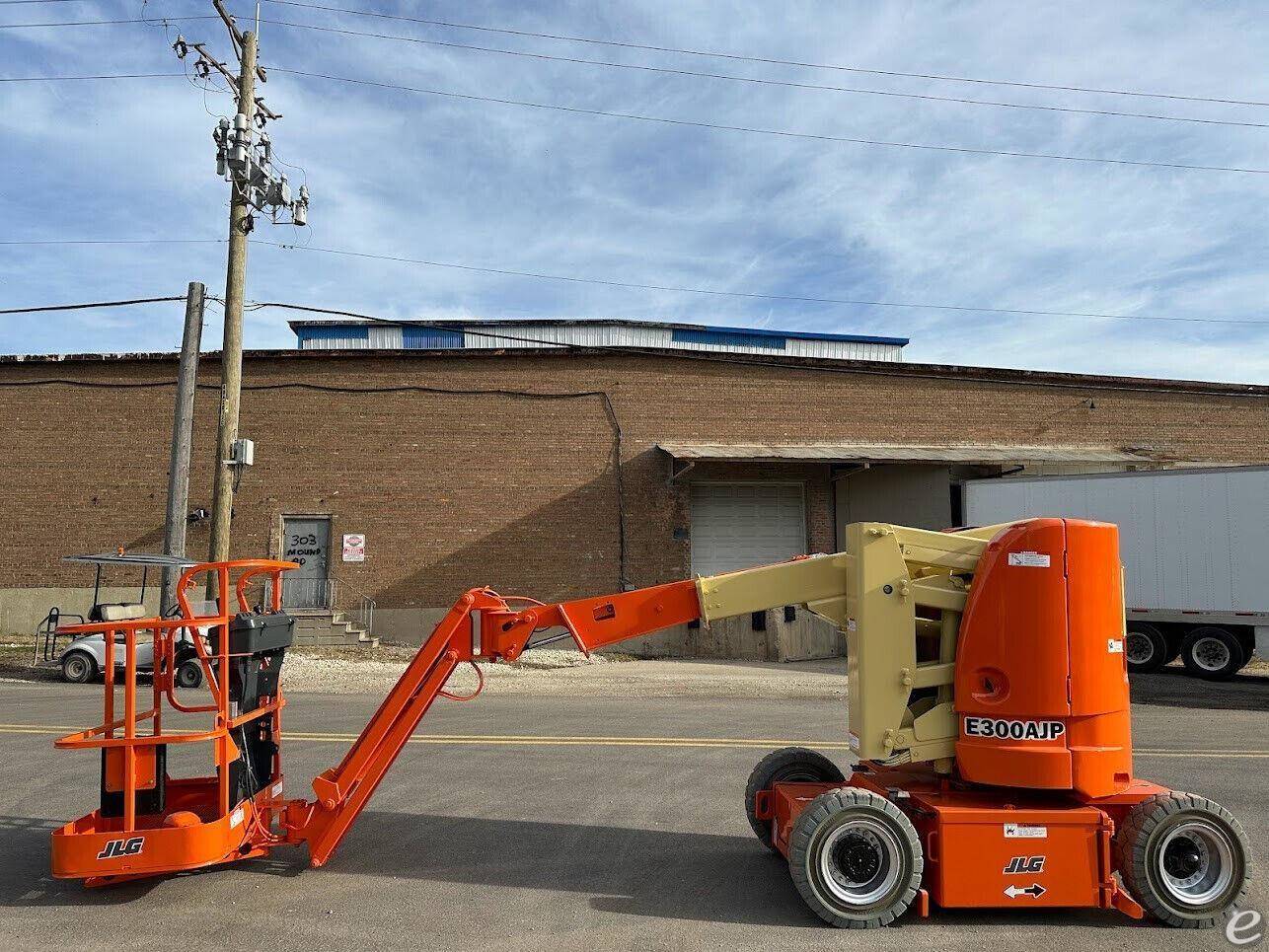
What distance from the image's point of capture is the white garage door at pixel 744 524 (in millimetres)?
24891

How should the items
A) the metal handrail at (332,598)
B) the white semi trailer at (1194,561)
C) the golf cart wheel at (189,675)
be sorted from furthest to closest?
1. the metal handrail at (332,598)
2. the white semi trailer at (1194,561)
3. the golf cart wheel at (189,675)

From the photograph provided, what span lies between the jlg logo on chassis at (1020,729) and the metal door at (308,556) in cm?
2050

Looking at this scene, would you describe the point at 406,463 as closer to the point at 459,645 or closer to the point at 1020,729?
the point at 459,645

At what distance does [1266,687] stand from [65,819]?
18.1 meters

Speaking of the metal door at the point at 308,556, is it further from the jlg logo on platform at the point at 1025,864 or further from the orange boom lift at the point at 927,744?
the jlg logo on platform at the point at 1025,864

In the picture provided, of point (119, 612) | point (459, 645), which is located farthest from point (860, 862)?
point (119, 612)

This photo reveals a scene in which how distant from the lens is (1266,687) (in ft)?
54.6

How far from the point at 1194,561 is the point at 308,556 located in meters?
19.4

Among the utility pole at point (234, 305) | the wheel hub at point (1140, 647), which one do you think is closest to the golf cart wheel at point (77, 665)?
the utility pole at point (234, 305)

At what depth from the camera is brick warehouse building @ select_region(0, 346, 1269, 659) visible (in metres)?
23.5

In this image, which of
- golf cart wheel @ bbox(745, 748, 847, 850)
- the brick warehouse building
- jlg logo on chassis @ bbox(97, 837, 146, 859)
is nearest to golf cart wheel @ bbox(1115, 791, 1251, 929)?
golf cart wheel @ bbox(745, 748, 847, 850)

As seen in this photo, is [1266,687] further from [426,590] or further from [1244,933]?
[426,590]

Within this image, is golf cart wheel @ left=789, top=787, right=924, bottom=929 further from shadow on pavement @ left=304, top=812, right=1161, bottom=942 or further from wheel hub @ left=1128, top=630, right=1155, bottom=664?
wheel hub @ left=1128, top=630, right=1155, bottom=664

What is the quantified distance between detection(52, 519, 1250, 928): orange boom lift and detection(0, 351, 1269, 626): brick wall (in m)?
17.9
